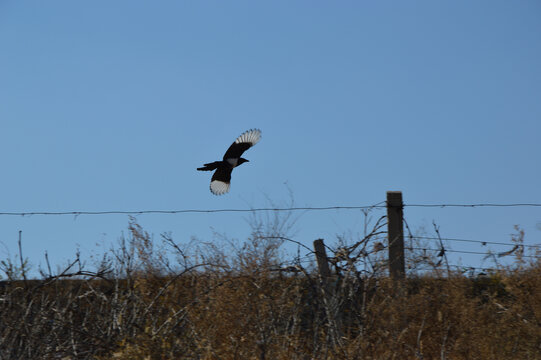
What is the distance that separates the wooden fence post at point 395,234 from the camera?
6.37 m

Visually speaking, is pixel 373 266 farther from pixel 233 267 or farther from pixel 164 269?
pixel 164 269

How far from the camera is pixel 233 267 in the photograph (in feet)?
20.4

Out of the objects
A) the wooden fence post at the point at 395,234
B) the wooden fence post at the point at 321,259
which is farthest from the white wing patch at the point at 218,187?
the wooden fence post at the point at 395,234

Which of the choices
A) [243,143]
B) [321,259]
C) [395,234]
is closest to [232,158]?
[243,143]

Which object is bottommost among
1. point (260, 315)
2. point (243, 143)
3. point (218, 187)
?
point (260, 315)

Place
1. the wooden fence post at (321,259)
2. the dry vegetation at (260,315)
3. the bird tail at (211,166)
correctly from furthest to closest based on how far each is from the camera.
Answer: the bird tail at (211,166), the wooden fence post at (321,259), the dry vegetation at (260,315)

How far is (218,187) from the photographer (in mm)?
7883

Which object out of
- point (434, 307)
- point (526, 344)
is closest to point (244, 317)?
point (434, 307)

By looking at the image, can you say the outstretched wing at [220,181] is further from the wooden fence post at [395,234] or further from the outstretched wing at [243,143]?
the wooden fence post at [395,234]

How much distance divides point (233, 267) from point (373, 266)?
135 cm

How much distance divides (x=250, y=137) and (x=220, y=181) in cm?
68

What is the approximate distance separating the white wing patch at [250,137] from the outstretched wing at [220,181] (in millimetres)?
390

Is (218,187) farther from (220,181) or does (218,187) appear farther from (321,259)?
(321,259)

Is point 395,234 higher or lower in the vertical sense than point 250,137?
lower
